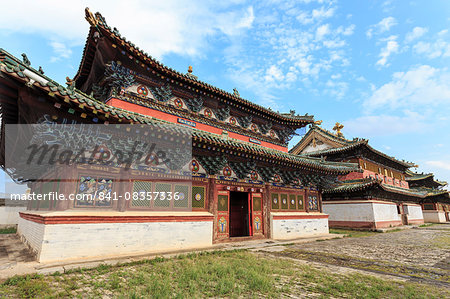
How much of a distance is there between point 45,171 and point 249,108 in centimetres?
999

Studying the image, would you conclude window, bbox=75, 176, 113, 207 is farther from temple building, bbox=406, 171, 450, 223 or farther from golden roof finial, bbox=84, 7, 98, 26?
temple building, bbox=406, 171, 450, 223

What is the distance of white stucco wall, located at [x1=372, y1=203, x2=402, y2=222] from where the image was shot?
63.4 ft

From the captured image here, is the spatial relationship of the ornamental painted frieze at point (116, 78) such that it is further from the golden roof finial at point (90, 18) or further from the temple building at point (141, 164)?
the golden roof finial at point (90, 18)

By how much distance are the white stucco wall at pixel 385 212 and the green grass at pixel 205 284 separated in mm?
17384

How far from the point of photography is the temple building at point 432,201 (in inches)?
1304

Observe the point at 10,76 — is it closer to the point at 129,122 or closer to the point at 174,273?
the point at 129,122

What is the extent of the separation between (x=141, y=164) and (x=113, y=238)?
2.50 meters

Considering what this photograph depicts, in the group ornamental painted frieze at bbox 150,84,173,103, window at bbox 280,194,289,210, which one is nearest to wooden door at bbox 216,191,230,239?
window at bbox 280,194,289,210

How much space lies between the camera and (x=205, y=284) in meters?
4.45

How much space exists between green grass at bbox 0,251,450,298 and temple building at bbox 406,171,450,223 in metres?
37.6

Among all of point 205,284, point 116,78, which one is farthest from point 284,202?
point 116,78

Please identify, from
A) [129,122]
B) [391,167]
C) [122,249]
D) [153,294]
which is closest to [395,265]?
[153,294]

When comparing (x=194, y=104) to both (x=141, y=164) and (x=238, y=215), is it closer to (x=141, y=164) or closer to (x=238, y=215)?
(x=141, y=164)

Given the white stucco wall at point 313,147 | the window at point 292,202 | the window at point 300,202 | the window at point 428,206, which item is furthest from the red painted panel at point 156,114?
the window at point 428,206
